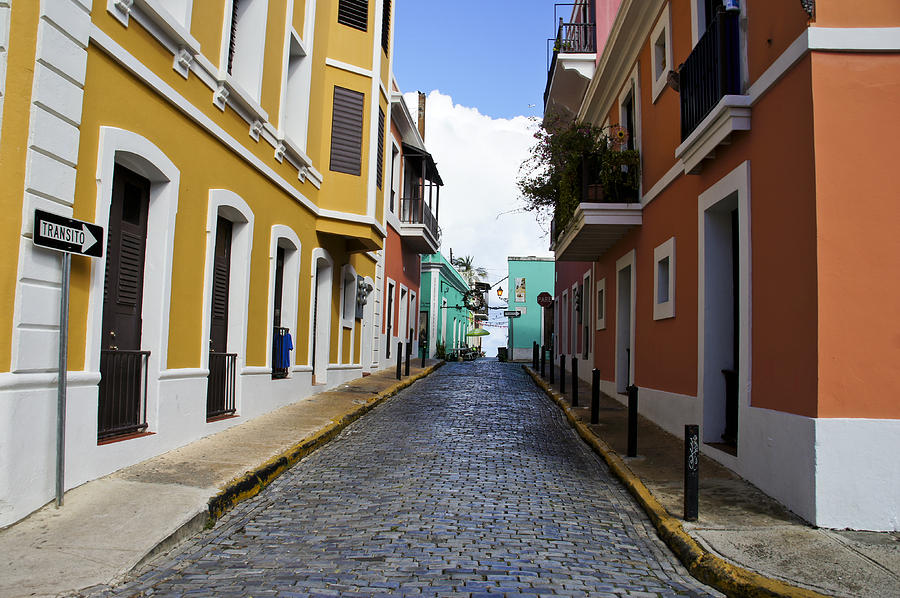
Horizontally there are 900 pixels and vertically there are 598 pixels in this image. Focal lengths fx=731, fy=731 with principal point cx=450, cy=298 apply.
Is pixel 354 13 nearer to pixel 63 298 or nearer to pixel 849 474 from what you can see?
pixel 63 298

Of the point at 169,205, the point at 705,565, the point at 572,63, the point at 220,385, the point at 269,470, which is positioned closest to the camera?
the point at 705,565

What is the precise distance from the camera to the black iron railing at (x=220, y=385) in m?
8.87

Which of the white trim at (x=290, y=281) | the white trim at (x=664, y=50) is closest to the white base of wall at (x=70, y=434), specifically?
the white trim at (x=290, y=281)

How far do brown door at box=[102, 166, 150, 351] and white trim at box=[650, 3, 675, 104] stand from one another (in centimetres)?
682

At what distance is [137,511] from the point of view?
534 cm

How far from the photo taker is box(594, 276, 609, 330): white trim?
15.1 metres

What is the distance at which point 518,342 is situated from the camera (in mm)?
39500

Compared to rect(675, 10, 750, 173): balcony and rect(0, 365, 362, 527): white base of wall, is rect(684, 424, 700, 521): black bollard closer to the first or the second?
rect(675, 10, 750, 173): balcony

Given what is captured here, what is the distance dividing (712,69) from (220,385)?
6.78 m

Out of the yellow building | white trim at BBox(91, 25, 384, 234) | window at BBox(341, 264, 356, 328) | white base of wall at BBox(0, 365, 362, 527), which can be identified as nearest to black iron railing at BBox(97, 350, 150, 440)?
the yellow building

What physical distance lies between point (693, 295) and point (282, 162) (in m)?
6.33

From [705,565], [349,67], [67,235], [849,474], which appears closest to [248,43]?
[349,67]

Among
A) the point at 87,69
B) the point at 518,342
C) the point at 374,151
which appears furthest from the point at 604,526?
the point at 518,342

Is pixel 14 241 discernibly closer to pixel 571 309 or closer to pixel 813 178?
pixel 813 178
